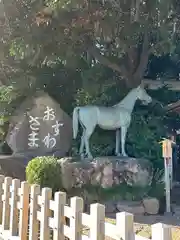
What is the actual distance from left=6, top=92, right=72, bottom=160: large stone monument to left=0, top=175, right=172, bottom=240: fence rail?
4.38 meters

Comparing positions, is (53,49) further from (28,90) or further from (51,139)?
(51,139)

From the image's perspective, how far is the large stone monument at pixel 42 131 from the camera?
10.5 meters

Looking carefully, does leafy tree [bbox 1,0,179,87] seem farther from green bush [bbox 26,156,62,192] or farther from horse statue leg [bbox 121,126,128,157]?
green bush [bbox 26,156,62,192]

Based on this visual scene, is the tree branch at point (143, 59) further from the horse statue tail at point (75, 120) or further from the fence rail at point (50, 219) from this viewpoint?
the fence rail at point (50, 219)

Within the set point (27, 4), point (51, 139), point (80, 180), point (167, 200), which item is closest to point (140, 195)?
point (167, 200)

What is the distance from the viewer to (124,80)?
39.5ft

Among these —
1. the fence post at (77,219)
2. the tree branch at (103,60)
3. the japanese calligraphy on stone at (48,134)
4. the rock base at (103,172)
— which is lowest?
the rock base at (103,172)

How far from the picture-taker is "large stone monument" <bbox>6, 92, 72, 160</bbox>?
1045cm

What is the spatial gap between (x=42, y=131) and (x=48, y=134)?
19cm

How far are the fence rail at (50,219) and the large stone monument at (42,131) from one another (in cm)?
438

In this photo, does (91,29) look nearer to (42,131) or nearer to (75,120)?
(75,120)

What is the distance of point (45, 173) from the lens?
866 cm

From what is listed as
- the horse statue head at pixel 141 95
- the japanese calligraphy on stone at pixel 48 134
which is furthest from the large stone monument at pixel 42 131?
the horse statue head at pixel 141 95

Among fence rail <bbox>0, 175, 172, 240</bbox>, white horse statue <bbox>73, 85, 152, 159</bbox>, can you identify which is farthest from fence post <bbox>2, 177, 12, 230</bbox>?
white horse statue <bbox>73, 85, 152, 159</bbox>
